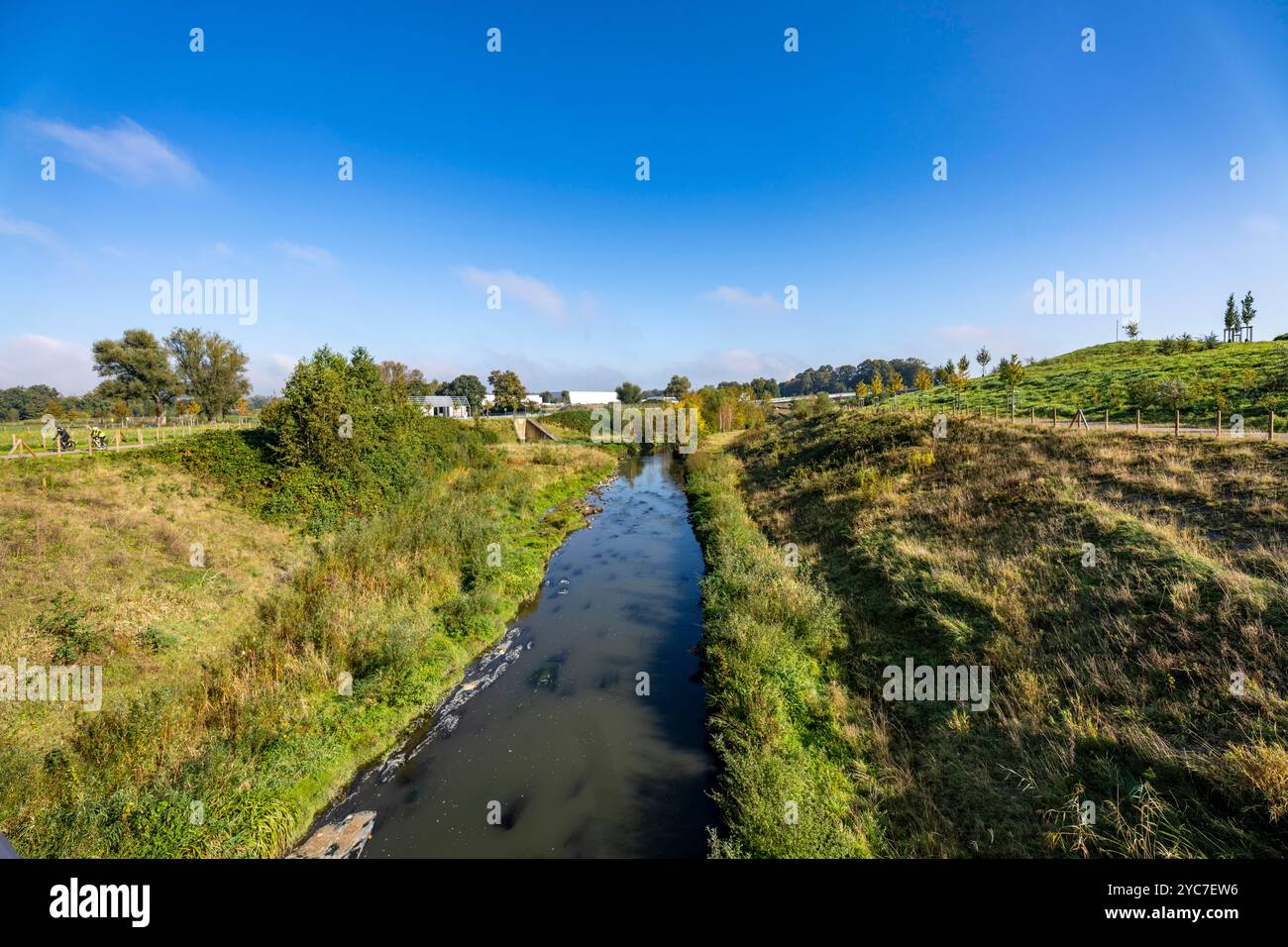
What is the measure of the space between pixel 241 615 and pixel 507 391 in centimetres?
8335

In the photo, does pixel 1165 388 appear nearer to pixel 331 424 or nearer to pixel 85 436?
pixel 331 424

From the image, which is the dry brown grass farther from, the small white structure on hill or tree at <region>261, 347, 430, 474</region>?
the small white structure on hill

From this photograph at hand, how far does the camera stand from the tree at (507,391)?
90.6m

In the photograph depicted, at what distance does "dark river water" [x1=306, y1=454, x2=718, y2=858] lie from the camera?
819cm

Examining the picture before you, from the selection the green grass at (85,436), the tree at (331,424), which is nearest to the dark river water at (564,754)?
the tree at (331,424)

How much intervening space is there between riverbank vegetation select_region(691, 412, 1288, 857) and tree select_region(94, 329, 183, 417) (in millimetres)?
67877

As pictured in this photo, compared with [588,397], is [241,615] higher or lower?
lower

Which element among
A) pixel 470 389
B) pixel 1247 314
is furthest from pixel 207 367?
pixel 1247 314

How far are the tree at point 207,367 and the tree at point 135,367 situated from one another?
8.49 ft

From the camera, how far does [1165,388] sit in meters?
29.4

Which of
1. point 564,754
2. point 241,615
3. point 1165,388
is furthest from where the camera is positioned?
point 1165,388

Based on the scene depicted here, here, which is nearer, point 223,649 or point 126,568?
point 223,649
